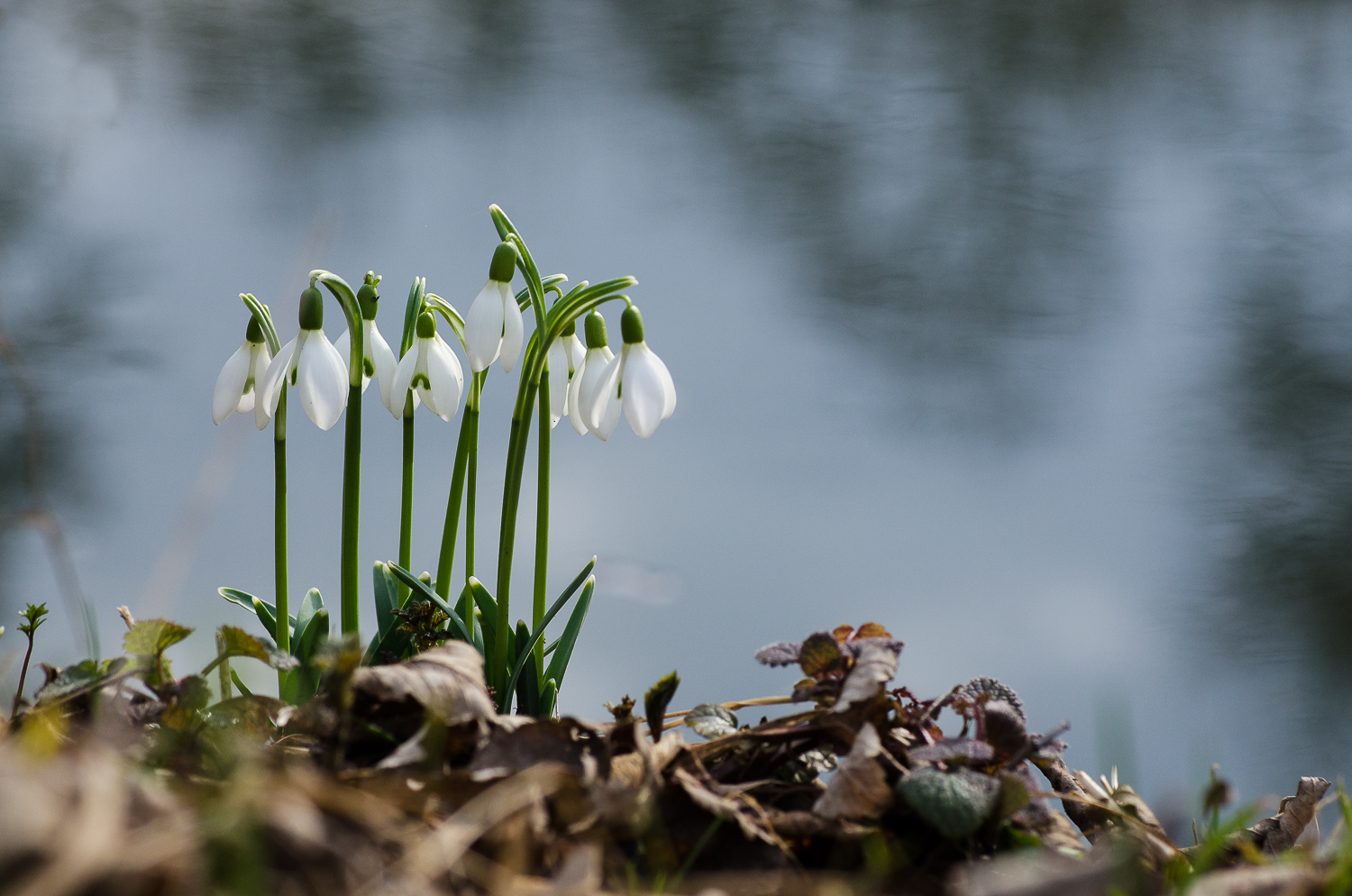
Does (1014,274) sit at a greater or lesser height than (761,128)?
lesser

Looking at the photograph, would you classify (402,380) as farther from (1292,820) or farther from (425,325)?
(1292,820)

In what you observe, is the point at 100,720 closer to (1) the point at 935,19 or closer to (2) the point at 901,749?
(2) the point at 901,749

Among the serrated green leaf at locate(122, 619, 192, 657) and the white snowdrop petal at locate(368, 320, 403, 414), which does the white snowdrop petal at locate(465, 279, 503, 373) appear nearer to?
the white snowdrop petal at locate(368, 320, 403, 414)

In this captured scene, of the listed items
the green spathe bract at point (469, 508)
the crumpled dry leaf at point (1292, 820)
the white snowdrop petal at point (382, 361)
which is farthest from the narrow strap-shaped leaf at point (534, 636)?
the crumpled dry leaf at point (1292, 820)

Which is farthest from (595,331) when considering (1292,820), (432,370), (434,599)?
(1292,820)

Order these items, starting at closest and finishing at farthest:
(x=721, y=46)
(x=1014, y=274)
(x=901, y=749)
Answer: (x=901, y=749) < (x=1014, y=274) < (x=721, y=46)

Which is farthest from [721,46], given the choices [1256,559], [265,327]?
[265,327]
